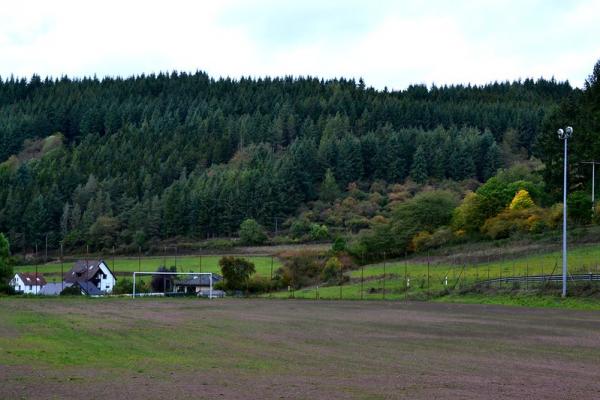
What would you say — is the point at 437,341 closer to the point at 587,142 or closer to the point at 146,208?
the point at 587,142

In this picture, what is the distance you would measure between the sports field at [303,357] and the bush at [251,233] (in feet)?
325

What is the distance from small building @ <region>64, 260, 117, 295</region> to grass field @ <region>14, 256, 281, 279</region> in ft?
11.8

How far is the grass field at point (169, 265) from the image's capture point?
355 ft

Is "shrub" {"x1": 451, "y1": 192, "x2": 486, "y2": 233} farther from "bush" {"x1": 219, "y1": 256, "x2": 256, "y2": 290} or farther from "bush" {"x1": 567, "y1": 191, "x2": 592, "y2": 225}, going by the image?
"bush" {"x1": 219, "y1": 256, "x2": 256, "y2": 290}

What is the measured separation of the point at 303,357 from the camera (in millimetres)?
24812

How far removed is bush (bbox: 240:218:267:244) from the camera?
14300 centimetres

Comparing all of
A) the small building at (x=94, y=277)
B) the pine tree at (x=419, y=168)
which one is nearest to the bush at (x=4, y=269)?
the small building at (x=94, y=277)

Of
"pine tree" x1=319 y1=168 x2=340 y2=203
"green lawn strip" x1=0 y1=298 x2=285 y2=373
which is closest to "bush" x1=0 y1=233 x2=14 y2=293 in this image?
"green lawn strip" x1=0 y1=298 x2=285 y2=373

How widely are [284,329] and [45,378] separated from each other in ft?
57.3

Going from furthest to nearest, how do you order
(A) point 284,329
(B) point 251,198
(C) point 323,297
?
(B) point 251,198 < (C) point 323,297 < (A) point 284,329

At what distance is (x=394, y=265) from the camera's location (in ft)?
314

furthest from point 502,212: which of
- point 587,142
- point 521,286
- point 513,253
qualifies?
point 521,286

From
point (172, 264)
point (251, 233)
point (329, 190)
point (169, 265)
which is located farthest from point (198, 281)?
point (329, 190)

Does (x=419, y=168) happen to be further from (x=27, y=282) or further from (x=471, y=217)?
(x=27, y=282)
